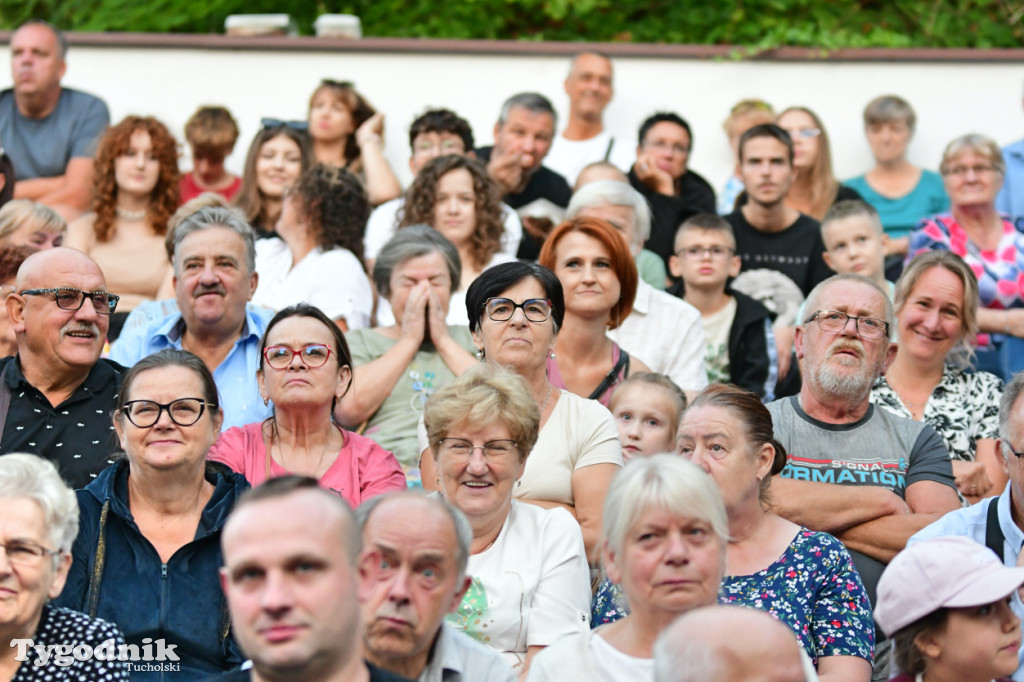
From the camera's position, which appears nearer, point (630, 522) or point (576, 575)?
point (630, 522)

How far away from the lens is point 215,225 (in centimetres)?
511

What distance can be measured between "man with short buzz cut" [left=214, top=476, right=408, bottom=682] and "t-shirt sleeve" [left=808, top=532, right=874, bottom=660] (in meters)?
1.49

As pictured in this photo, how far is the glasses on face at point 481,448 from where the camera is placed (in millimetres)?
3828

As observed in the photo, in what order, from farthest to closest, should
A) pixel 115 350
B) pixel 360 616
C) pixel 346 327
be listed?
pixel 346 327 < pixel 115 350 < pixel 360 616

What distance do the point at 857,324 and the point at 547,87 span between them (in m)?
4.18

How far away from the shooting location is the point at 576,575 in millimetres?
3814

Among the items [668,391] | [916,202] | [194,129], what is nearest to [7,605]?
[668,391]

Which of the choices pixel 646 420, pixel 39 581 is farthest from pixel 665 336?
pixel 39 581

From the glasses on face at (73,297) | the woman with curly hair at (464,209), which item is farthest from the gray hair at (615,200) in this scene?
the glasses on face at (73,297)

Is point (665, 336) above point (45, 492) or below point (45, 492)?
above

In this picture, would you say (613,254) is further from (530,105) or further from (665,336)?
(530,105)

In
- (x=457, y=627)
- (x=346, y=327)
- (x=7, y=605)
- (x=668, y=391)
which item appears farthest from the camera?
(x=346, y=327)

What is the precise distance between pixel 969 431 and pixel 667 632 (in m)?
2.78

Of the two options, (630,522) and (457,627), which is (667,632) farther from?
(457,627)
